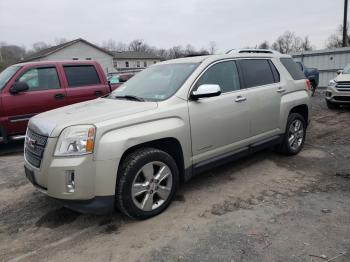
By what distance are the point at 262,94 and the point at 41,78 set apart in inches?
191

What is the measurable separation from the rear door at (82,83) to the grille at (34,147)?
3.70m

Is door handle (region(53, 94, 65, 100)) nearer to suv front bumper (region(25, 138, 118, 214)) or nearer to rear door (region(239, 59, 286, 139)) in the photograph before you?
suv front bumper (region(25, 138, 118, 214))

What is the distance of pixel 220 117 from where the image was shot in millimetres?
4180

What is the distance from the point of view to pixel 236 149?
453 cm

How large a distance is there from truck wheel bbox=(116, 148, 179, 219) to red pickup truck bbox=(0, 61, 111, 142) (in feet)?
14.0

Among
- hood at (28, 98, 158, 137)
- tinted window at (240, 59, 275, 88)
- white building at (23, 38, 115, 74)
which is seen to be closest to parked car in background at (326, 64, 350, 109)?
tinted window at (240, 59, 275, 88)

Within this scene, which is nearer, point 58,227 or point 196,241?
point 196,241

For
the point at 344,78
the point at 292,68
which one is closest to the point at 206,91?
the point at 292,68

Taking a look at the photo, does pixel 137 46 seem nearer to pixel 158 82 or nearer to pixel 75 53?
pixel 75 53

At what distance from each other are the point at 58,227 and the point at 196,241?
1582 mm

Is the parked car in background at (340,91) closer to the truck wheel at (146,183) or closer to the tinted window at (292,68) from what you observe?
the tinted window at (292,68)

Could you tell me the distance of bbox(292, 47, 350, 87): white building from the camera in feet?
59.0

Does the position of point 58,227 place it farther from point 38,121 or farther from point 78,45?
point 78,45

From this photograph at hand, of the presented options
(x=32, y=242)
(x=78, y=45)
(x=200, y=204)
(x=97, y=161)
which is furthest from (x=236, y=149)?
(x=78, y=45)
